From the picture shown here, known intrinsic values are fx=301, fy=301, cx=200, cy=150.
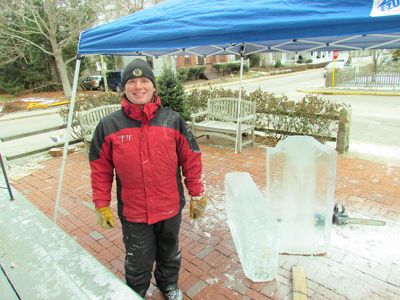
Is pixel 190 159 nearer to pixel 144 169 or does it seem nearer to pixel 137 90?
pixel 144 169

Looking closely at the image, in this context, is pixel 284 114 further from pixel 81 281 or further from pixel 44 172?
pixel 81 281

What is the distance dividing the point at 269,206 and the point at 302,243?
46cm

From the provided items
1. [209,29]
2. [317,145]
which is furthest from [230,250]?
[209,29]

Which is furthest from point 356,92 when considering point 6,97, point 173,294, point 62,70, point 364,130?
point 6,97

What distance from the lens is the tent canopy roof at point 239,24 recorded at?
2.09 meters

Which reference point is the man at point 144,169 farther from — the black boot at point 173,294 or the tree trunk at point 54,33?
the tree trunk at point 54,33

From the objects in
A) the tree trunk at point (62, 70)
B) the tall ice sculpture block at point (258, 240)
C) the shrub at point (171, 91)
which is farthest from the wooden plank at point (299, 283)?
the tree trunk at point (62, 70)

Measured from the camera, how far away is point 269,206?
2.85 m

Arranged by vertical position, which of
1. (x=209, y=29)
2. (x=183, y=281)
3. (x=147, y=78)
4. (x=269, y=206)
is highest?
(x=209, y=29)

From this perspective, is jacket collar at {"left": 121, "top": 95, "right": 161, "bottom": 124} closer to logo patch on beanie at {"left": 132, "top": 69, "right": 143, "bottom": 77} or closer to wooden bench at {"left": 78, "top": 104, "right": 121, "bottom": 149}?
logo patch on beanie at {"left": 132, "top": 69, "right": 143, "bottom": 77}

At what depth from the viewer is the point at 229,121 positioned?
21.4 ft

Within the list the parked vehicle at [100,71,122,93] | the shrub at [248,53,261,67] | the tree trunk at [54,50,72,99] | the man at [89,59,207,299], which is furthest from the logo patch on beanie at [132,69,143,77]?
the shrub at [248,53,261,67]

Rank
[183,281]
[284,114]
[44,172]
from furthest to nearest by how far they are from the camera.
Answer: [284,114] < [44,172] < [183,281]

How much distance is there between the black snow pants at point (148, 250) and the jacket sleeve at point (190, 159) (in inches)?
9.2
